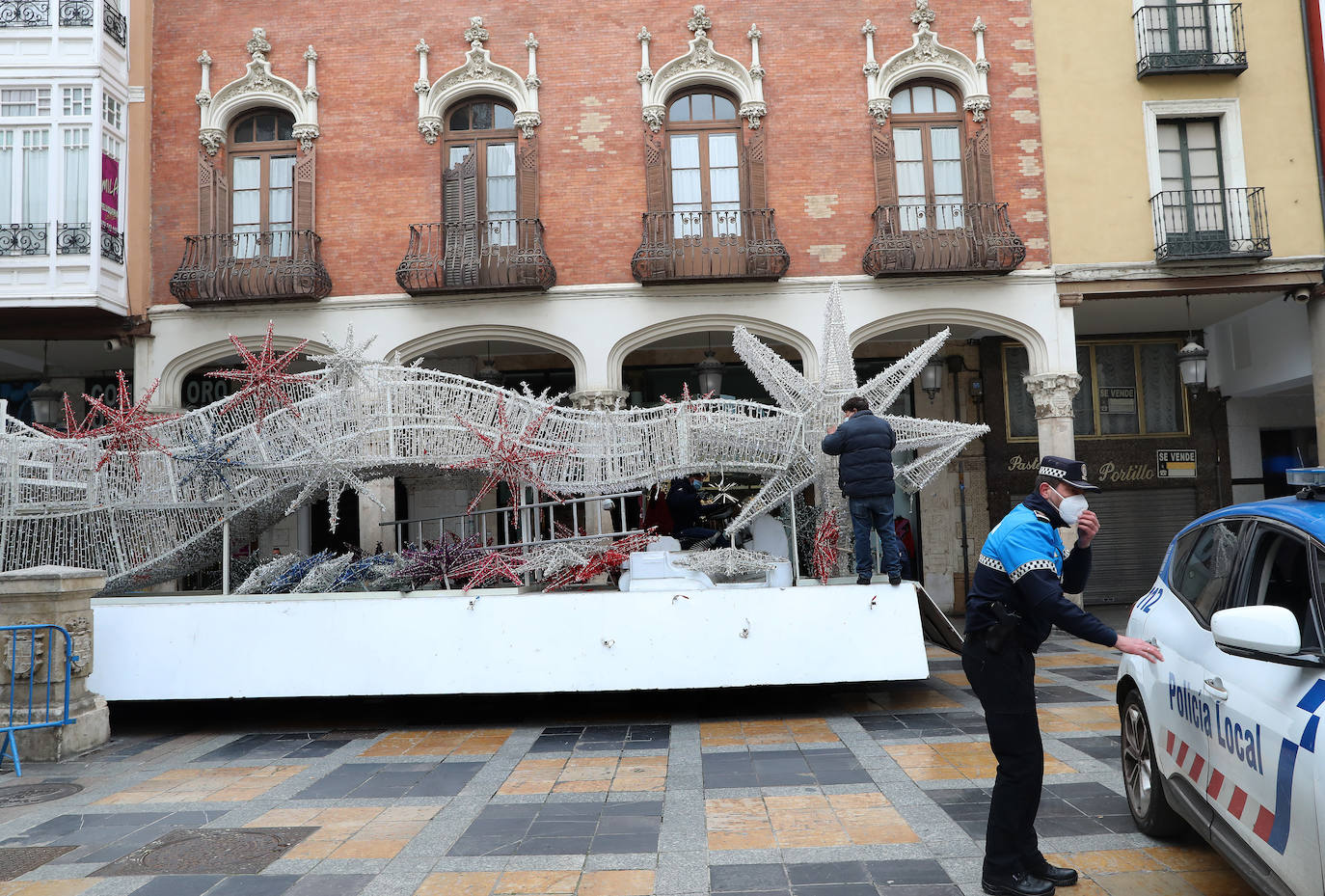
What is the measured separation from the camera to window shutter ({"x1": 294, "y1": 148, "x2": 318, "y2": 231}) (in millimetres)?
14617

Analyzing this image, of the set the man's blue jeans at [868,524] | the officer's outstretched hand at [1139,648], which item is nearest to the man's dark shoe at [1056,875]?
the officer's outstretched hand at [1139,648]

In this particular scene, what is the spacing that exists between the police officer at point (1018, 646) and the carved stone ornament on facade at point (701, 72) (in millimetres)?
11836

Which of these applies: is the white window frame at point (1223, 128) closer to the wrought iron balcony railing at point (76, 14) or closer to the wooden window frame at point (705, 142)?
the wooden window frame at point (705, 142)

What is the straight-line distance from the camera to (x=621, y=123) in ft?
48.2

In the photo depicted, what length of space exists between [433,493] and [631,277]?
215 inches

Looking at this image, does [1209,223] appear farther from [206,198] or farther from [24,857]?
[24,857]

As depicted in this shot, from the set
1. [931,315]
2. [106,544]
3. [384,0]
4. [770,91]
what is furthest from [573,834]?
[384,0]

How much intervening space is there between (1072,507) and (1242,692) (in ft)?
3.37

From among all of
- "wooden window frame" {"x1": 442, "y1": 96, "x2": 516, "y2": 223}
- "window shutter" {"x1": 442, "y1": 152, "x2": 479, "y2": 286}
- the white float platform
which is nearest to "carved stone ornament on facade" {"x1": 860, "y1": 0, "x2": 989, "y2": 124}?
"wooden window frame" {"x1": 442, "y1": 96, "x2": 516, "y2": 223}

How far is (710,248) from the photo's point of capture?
1427cm

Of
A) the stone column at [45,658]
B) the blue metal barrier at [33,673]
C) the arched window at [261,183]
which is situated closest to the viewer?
the blue metal barrier at [33,673]

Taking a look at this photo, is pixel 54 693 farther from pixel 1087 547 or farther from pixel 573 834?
pixel 1087 547

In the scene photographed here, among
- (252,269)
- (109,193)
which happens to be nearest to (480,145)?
(252,269)

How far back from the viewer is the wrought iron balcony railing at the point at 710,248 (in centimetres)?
1402
